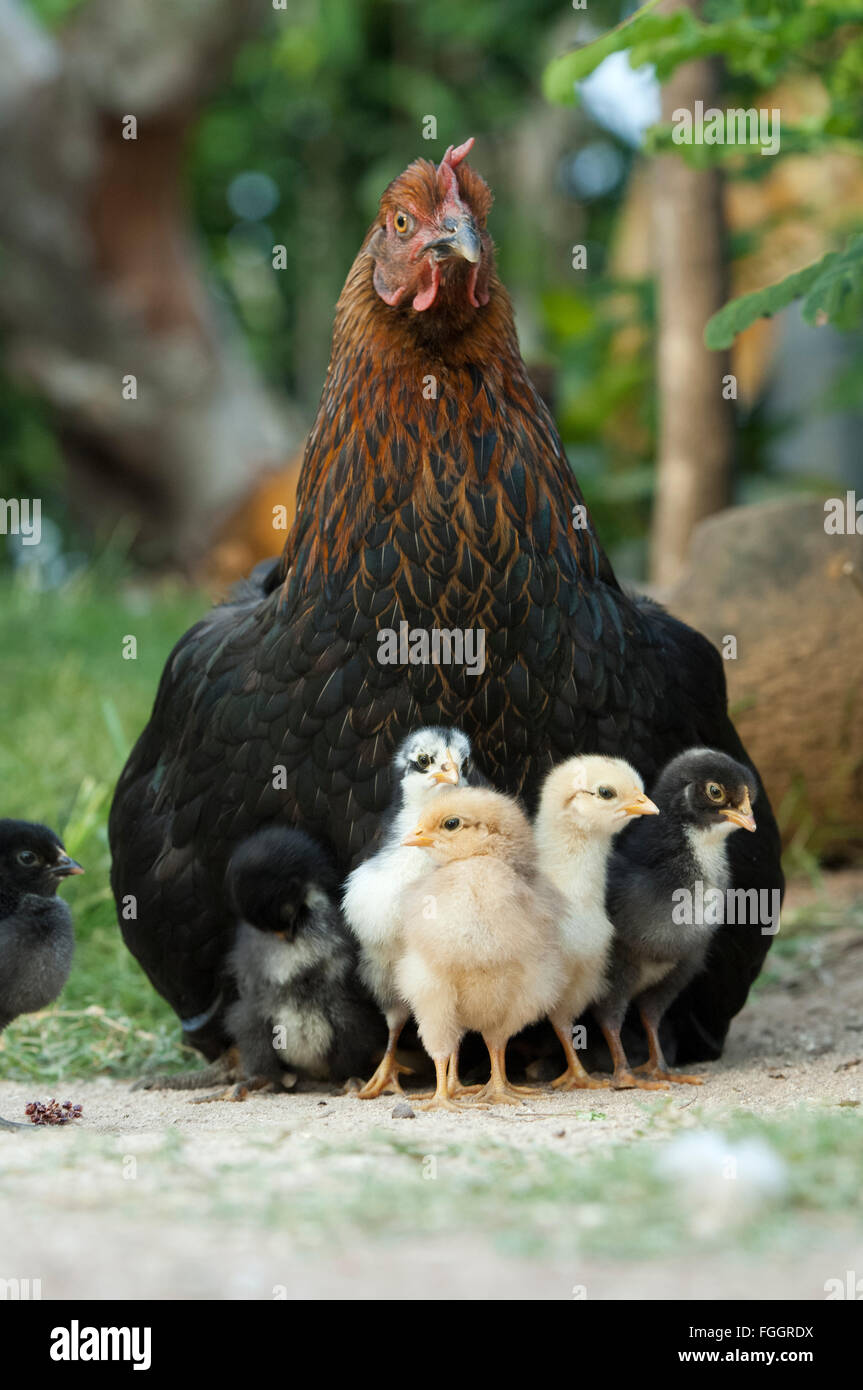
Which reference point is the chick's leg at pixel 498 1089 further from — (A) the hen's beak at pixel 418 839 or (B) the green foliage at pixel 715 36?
(B) the green foliage at pixel 715 36

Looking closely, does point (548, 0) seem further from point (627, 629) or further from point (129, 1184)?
point (129, 1184)

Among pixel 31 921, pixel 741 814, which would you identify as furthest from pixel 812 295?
pixel 31 921

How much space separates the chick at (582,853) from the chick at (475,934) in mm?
104

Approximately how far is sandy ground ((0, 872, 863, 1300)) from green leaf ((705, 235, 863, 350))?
6.38ft

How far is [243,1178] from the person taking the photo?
95.9 inches

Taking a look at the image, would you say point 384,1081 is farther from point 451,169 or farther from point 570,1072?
point 451,169

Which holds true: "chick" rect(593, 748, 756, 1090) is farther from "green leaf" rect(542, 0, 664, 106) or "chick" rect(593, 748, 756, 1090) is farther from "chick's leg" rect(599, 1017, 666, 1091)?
"green leaf" rect(542, 0, 664, 106)

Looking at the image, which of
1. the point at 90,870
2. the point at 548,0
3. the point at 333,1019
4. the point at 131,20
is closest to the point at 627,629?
the point at 333,1019

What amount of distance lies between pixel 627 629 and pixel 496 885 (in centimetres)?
78

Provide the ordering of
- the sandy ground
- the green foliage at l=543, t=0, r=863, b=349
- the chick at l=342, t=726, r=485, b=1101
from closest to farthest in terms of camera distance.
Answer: the sandy ground, the chick at l=342, t=726, r=485, b=1101, the green foliage at l=543, t=0, r=863, b=349

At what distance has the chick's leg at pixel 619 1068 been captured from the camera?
11.5 feet

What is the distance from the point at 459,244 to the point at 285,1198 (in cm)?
198

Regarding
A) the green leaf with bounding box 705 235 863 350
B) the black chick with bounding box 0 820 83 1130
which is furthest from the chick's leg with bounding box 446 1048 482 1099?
the green leaf with bounding box 705 235 863 350

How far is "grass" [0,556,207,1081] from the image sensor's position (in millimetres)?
4441
